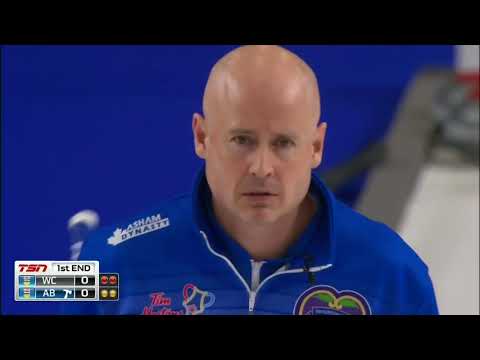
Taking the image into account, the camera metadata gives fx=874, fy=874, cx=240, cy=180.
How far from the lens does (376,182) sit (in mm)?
2523

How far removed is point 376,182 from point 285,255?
1.14 m

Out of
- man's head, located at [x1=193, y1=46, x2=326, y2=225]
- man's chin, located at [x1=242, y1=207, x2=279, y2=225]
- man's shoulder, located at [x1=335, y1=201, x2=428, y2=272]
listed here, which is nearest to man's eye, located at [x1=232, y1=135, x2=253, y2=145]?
man's head, located at [x1=193, y1=46, x2=326, y2=225]

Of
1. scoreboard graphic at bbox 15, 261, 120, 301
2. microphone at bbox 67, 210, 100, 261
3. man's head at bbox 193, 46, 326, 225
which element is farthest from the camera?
microphone at bbox 67, 210, 100, 261

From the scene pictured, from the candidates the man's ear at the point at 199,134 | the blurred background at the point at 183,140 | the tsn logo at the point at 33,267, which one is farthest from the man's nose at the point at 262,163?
the tsn logo at the point at 33,267

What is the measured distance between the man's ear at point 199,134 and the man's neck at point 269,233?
0.10 m

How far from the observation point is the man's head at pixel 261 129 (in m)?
1.29

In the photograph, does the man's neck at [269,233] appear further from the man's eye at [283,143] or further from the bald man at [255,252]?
the man's eye at [283,143]

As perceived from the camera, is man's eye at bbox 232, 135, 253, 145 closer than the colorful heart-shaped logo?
Yes

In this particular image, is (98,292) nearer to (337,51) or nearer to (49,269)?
(49,269)

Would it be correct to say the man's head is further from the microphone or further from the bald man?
the microphone

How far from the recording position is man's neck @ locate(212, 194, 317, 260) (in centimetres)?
143

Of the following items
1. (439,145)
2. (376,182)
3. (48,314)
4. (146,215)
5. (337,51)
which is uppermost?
(337,51)

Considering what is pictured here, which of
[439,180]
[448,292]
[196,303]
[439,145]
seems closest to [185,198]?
[196,303]

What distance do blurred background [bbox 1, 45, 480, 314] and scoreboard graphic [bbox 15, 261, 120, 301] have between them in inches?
1.1
